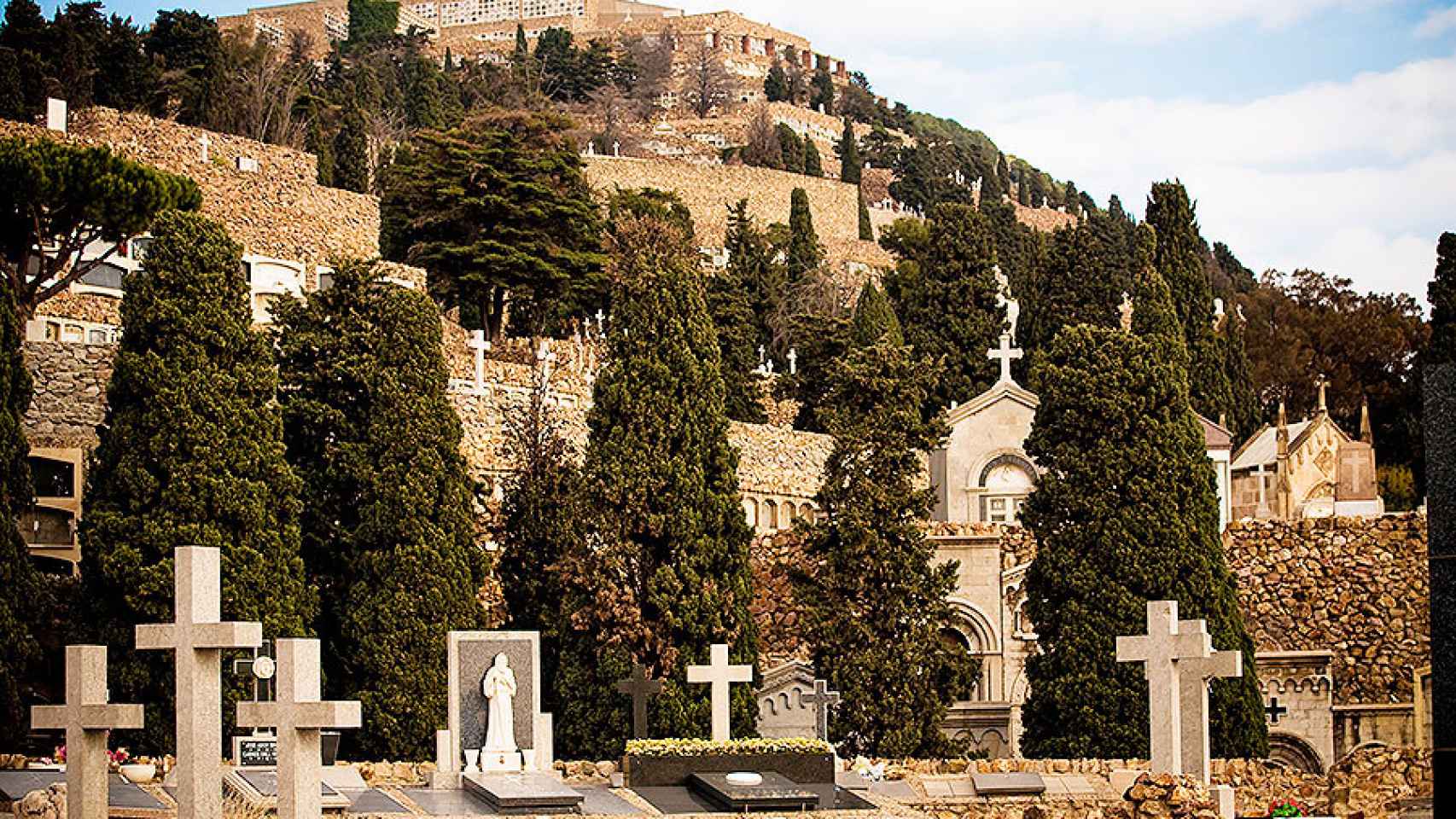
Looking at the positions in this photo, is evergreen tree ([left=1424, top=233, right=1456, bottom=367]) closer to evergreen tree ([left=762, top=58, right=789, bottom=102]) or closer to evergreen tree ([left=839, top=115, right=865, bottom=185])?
evergreen tree ([left=839, top=115, right=865, bottom=185])

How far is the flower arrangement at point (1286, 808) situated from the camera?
21.2 m

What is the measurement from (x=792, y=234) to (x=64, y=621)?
4399 cm

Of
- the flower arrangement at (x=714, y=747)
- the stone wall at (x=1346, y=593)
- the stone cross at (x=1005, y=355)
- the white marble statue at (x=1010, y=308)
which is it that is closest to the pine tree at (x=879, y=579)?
the flower arrangement at (x=714, y=747)

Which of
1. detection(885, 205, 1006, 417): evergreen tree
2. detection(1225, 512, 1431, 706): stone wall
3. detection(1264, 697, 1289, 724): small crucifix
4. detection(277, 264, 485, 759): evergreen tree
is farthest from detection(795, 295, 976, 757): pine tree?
detection(885, 205, 1006, 417): evergreen tree

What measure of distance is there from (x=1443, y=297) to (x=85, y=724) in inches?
1126

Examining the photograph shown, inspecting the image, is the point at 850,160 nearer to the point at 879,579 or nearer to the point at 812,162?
the point at 812,162

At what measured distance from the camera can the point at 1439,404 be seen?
1262 cm

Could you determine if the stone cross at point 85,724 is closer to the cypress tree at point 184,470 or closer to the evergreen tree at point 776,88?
the cypress tree at point 184,470

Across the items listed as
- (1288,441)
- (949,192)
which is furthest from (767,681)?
(949,192)

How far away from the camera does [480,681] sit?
74.7ft

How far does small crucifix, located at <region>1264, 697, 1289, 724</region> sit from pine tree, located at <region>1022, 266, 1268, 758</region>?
2151 mm

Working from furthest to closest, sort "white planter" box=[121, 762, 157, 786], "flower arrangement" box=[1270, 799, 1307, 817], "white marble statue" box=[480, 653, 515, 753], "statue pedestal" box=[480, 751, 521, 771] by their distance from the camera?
1. "white marble statue" box=[480, 653, 515, 753]
2. "statue pedestal" box=[480, 751, 521, 771]
3. "flower arrangement" box=[1270, 799, 1307, 817]
4. "white planter" box=[121, 762, 157, 786]

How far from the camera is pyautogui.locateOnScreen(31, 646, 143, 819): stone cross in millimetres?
18094

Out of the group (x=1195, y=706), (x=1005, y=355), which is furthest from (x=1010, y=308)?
(x=1195, y=706)
